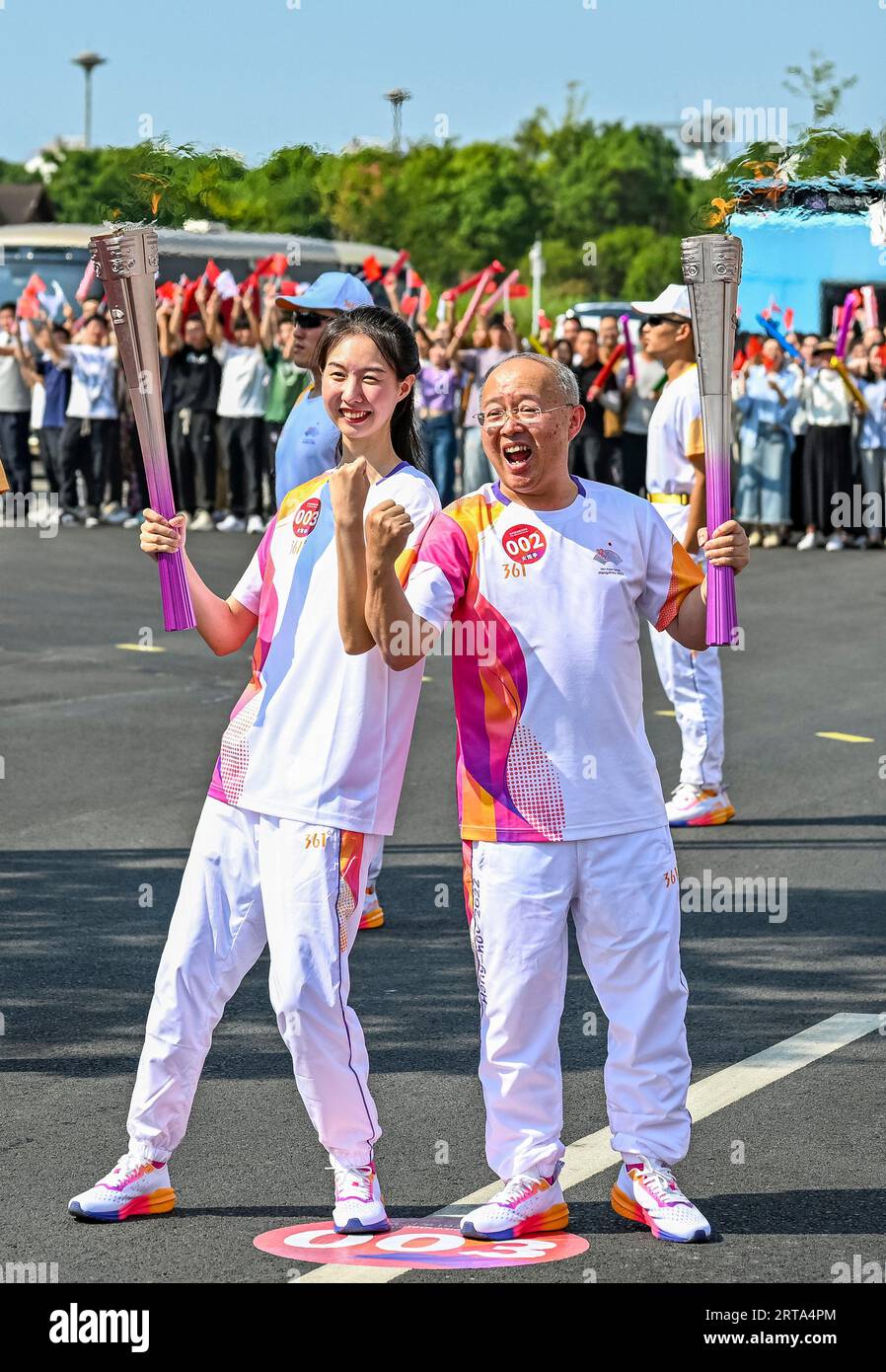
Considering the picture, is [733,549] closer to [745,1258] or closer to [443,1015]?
[745,1258]

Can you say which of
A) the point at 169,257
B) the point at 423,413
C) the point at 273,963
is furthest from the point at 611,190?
the point at 273,963

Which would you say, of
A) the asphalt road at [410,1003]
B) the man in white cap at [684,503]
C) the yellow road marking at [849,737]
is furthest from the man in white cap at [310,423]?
the yellow road marking at [849,737]

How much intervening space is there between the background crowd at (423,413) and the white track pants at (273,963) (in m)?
16.2

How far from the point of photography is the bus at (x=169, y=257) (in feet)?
97.7

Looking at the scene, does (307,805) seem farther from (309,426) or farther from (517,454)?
(309,426)

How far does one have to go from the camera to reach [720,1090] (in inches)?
230

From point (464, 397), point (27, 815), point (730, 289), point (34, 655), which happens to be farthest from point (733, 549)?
point (464, 397)

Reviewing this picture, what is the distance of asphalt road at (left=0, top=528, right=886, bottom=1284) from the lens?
4.77 metres

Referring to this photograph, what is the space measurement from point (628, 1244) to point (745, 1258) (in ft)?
0.85

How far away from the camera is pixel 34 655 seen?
13.9 meters

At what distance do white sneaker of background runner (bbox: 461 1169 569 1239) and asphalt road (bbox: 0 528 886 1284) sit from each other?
0.13 meters

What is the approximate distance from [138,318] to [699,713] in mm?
5237

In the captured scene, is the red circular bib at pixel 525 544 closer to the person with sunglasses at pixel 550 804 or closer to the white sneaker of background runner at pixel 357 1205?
the person with sunglasses at pixel 550 804

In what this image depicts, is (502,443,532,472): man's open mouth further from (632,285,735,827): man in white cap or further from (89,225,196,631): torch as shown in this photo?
(632,285,735,827): man in white cap
